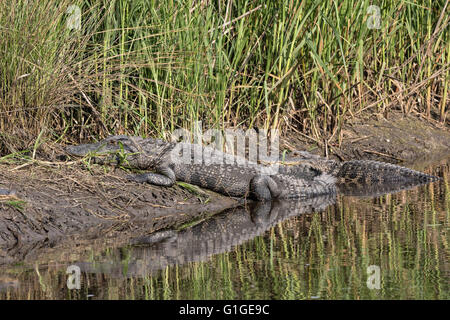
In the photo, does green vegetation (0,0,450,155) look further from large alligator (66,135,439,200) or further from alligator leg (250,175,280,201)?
alligator leg (250,175,280,201)

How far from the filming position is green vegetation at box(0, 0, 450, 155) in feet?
21.4

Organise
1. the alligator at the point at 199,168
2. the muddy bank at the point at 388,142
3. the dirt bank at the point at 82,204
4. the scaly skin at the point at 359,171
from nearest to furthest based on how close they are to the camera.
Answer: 1. the dirt bank at the point at 82,204
2. the alligator at the point at 199,168
3. the scaly skin at the point at 359,171
4. the muddy bank at the point at 388,142

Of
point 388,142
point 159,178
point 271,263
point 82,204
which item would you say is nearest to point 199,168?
point 159,178

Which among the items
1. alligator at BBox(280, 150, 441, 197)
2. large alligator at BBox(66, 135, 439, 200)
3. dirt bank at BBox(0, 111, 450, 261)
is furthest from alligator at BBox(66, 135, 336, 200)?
alligator at BBox(280, 150, 441, 197)

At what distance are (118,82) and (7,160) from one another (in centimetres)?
166

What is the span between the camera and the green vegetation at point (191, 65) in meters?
6.52

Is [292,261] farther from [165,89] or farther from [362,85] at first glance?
[362,85]

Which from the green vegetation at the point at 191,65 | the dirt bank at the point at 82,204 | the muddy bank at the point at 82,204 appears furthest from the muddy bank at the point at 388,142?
the muddy bank at the point at 82,204

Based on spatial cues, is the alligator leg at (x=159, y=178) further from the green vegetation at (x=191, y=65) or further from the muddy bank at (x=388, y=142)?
the muddy bank at (x=388, y=142)

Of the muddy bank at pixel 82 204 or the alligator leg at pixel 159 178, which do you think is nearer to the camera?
the muddy bank at pixel 82 204

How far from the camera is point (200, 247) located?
5188 millimetres

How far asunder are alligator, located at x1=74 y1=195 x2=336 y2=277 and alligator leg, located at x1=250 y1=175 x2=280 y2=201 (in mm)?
156

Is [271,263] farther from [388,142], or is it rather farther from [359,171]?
[388,142]

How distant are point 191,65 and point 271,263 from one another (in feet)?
9.86
